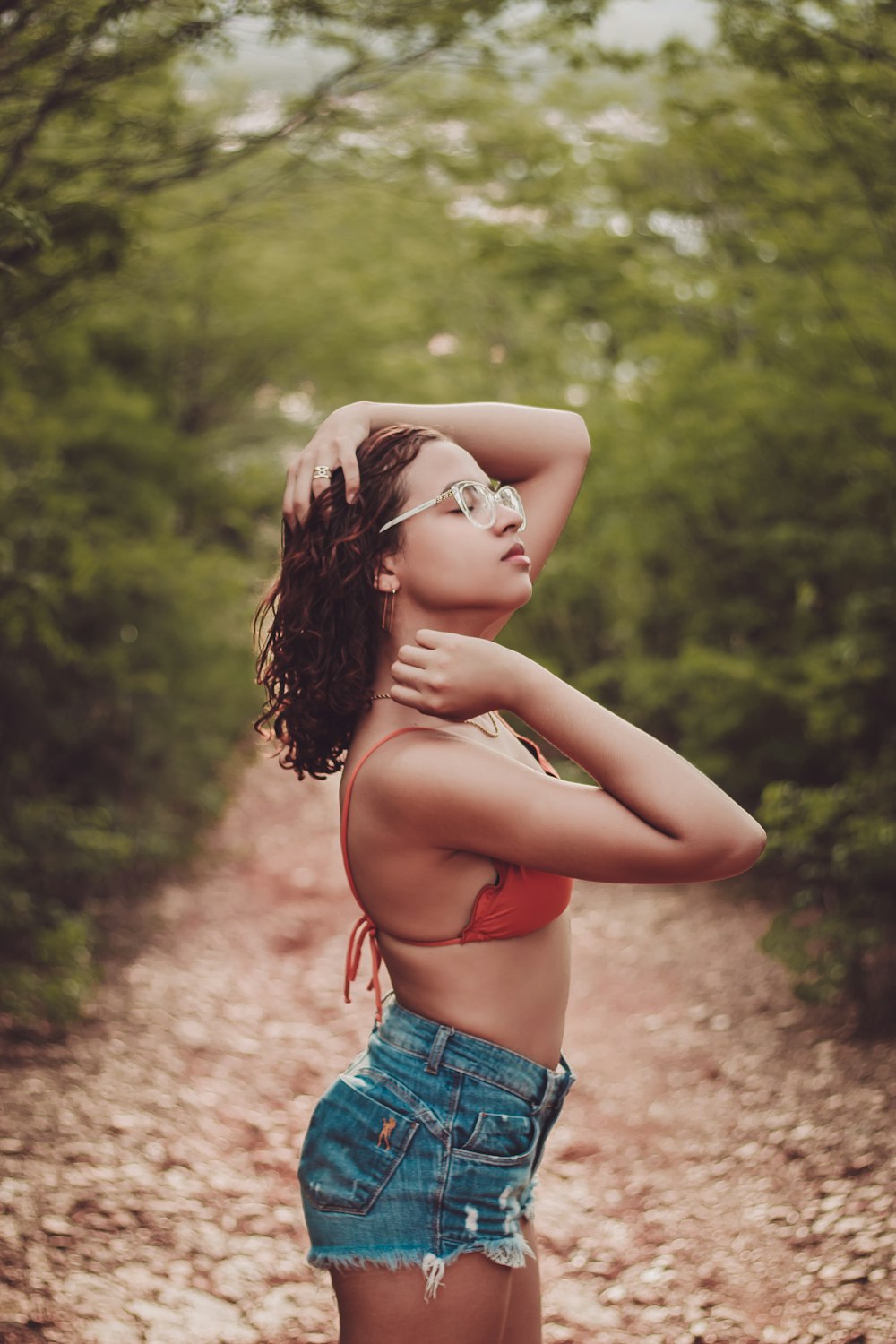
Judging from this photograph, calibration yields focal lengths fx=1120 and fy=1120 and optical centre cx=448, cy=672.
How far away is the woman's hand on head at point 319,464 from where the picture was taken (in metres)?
2.19

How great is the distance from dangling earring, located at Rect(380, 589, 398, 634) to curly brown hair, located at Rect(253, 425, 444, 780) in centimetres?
2

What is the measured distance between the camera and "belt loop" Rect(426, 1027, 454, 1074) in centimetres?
201

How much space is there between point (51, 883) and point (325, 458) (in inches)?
194

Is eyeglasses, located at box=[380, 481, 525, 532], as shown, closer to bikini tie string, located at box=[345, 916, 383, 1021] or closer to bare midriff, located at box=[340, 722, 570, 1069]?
bare midriff, located at box=[340, 722, 570, 1069]

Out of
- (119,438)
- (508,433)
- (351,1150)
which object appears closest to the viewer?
(351,1150)

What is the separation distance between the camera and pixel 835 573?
7.20 metres

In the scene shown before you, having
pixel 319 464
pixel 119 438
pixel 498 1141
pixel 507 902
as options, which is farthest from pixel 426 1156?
pixel 119 438

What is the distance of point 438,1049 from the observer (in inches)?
79.1

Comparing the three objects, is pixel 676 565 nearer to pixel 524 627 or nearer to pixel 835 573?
pixel 835 573

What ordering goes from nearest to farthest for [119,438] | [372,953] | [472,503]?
[472,503], [372,953], [119,438]

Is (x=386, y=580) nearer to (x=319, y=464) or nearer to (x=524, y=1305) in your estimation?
(x=319, y=464)

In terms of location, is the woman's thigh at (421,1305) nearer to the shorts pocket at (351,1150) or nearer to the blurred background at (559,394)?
the shorts pocket at (351,1150)

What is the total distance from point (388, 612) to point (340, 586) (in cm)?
11

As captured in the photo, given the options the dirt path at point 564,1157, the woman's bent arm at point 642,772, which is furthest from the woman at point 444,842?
the dirt path at point 564,1157
